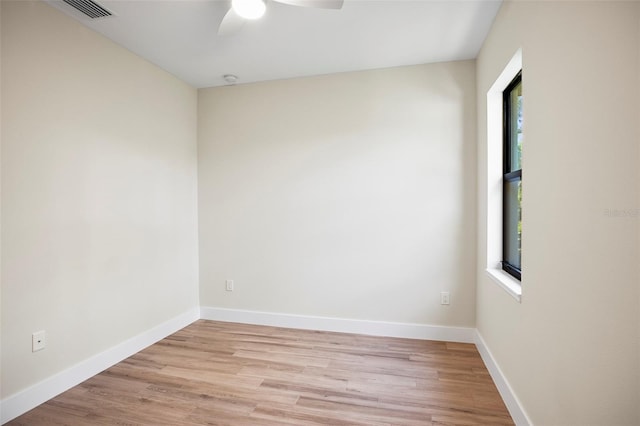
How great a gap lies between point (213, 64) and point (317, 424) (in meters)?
2.98

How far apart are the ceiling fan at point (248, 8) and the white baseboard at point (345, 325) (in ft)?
8.60

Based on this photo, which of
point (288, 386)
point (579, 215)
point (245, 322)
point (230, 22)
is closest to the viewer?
point (579, 215)

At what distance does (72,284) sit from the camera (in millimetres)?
2270

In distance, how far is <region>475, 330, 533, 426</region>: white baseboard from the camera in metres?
1.73

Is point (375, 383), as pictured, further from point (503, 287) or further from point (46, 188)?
point (46, 188)

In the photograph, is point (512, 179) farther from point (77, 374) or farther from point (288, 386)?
point (77, 374)

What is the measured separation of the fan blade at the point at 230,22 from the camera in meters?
1.92

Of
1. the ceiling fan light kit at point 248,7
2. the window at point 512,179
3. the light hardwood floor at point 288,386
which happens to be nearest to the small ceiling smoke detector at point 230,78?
the ceiling fan light kit at point 248,7

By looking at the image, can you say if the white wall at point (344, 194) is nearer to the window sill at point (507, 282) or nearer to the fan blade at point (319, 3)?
the window sill at point (507, 282)

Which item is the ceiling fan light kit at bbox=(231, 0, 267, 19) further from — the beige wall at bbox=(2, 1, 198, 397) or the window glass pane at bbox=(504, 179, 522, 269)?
the window glass pane at bbox=(504, 179, 522, 269)

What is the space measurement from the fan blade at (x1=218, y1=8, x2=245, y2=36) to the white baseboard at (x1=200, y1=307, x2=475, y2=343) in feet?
8.53

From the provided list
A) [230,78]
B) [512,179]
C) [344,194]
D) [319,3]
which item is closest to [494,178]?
[512,179]

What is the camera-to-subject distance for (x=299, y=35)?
249 centimetres

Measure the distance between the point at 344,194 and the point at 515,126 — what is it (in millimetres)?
1526
